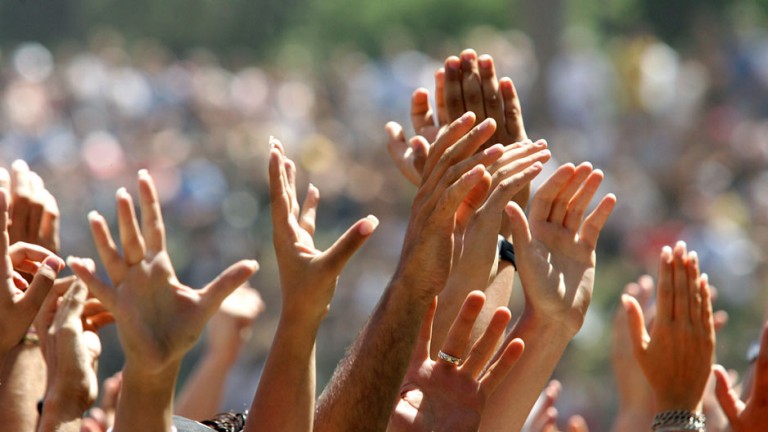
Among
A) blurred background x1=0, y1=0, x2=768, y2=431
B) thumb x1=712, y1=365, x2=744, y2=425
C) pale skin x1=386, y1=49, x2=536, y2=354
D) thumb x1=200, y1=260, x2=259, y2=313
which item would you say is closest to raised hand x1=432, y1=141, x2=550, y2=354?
pale skin x1=386, y1=49, x2=536, y2=354

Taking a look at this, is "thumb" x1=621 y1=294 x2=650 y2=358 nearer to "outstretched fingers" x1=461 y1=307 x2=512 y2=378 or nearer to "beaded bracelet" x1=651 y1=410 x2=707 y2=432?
"beaded bracelet" x1=651 y1=410 x2=707 y2=432

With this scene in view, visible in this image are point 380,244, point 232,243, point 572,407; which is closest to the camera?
point 572,407

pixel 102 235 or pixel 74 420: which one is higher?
pixel 102 235

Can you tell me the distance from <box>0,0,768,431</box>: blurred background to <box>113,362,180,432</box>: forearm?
6.57 metres

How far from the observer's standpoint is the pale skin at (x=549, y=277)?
333 centimetres

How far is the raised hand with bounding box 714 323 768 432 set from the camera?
3414 millimetres

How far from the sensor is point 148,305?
2602mm

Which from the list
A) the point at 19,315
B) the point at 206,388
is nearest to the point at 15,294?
the point at 19,315

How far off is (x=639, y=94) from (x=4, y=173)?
32.9 ft

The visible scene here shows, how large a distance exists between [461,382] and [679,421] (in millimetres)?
708

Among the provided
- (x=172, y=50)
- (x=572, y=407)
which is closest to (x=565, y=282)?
(x=572, y=407)

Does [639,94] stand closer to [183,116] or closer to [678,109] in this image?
[678,109]

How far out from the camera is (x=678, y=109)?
12812 millimetres

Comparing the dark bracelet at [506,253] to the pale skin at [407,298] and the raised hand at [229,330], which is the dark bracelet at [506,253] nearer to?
the pale skin at [407,298]
